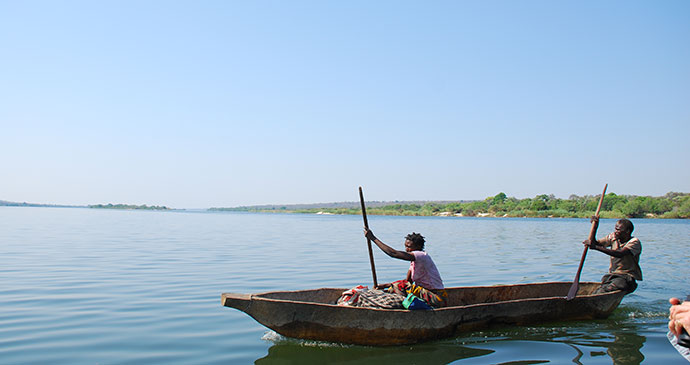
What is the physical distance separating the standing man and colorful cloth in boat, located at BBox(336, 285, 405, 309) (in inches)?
169

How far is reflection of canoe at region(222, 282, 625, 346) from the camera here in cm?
721

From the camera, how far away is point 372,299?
7.96 metres

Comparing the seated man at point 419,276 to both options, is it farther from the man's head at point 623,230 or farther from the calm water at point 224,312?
the man's head at point 623,230

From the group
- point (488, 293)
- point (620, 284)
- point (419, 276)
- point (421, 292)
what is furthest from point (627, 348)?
point (419, 276)

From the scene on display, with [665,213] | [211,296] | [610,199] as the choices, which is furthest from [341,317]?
[610,199]

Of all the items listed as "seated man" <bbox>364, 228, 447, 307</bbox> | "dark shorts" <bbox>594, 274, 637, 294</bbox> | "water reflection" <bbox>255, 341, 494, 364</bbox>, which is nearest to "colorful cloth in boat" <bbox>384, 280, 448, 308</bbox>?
"seated man" <bbox>364, 228, 447, 307</bbox>

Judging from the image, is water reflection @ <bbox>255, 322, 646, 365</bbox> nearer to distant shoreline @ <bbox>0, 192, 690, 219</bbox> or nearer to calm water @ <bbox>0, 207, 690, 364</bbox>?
calm water @ <bbox>0, 207, 690, 364</bbox>

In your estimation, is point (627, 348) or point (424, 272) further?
point (424, 272)

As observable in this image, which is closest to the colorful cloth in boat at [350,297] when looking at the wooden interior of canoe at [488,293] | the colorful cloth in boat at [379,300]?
the colorful cloth in boat at [379,300]

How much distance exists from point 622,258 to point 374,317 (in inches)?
226

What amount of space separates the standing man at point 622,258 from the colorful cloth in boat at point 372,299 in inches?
169

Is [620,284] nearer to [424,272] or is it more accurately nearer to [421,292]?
[424,272]

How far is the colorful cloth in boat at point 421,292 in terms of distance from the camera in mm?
8523

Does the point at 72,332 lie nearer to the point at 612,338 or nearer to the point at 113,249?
the point at 612,338
